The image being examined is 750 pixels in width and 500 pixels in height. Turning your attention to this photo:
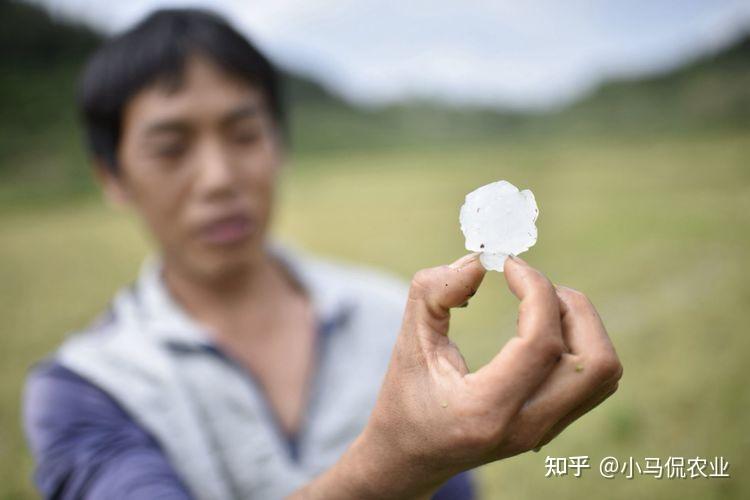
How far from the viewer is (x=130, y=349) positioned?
172 cm

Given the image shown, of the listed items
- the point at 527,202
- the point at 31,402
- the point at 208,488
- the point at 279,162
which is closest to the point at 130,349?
the point at 31,402

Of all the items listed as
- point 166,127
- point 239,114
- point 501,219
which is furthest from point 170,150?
point 501,219

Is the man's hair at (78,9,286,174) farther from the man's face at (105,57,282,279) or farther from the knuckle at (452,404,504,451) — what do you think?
the knuckle at (452,404,504,451)

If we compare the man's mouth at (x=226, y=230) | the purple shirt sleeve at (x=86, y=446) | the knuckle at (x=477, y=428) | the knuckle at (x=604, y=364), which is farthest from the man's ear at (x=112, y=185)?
the knuckle at (x=604, y=364)

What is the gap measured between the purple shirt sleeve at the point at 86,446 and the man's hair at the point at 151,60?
2.65ft

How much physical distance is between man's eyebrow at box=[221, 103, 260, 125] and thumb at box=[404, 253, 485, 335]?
3.64ft

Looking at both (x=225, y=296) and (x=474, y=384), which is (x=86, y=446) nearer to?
(x=225, y=296)

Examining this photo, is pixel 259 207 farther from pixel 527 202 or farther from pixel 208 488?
pixel 527 202

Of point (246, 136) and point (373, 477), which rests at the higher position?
point (246, 136)

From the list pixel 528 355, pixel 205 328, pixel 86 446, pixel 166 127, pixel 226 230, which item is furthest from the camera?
pixel 205 328

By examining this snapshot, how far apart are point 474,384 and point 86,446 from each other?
1.09 metres

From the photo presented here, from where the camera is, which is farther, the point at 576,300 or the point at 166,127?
the point at 166,127

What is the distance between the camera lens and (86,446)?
4.79ft

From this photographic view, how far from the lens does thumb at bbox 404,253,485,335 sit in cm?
92
